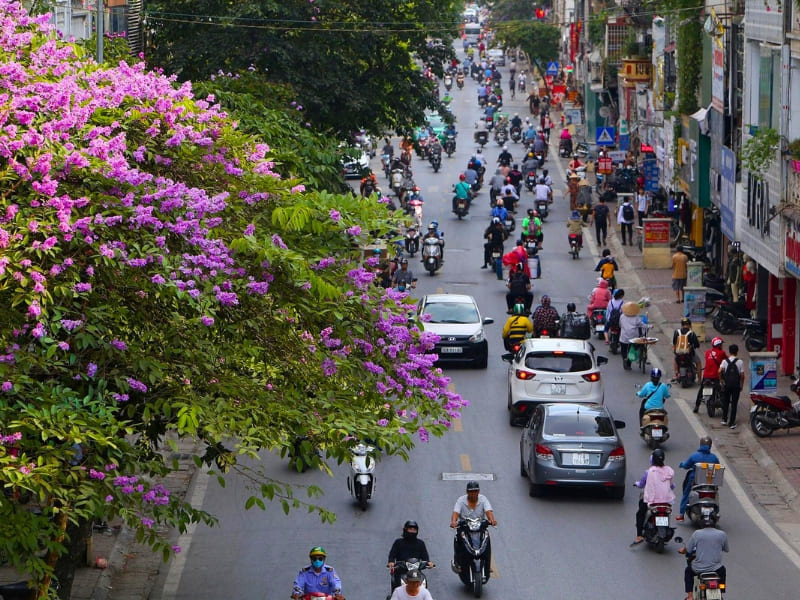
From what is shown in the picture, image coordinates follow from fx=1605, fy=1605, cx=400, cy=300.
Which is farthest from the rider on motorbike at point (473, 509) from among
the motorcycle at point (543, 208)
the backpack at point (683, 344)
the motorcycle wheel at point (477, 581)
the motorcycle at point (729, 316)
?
the motorcycle at point (543, 208)

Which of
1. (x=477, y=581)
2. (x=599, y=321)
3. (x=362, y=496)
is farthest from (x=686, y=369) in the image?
(x=477, y=581)

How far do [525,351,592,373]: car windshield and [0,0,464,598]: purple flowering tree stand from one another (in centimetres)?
1140

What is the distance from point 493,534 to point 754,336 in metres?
13.6

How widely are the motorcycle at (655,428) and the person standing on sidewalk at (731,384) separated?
1591 mm

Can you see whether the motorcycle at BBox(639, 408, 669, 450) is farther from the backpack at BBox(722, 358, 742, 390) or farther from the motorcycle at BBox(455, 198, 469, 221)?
the motorcycle at BBox(455, 198, 469, 221)

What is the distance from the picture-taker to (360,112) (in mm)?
38969

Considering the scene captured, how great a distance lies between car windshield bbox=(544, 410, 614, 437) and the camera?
22391mm

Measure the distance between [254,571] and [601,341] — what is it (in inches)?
679

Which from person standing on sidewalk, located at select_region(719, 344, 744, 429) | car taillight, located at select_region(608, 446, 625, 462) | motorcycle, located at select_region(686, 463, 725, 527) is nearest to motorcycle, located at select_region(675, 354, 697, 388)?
person standing on sidewalk, located at select_region(719, 344, 744, 429)

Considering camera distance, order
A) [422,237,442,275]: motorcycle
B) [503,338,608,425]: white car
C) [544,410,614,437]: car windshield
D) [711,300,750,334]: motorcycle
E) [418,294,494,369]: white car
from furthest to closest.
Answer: [422,237,442,275]: motorcycle → [711,300,750,334]: motorcycle → [418,294,494,369]: white car → [503,338,608,425]: white car → [544,410,614,437]: car windshield

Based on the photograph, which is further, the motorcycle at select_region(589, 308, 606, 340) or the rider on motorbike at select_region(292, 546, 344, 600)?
the motorcycle at select_region(589, 308, 606, 340)

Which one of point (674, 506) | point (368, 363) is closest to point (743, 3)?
point (674, 506)

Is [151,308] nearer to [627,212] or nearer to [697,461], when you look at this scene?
[697,461]

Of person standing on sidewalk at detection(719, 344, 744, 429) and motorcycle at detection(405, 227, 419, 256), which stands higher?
motorcycle at detection(405, 227, 419, 256)
